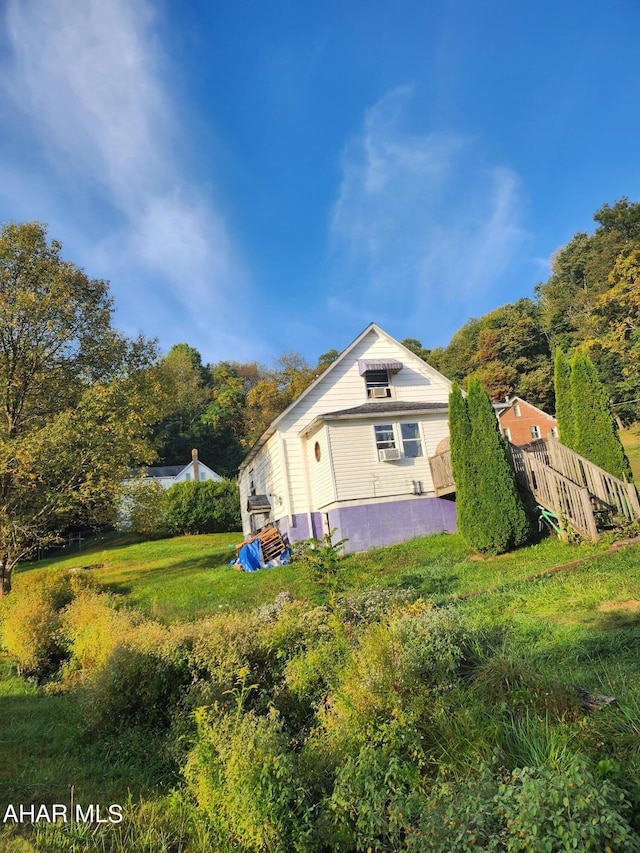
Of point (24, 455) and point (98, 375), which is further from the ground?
point (98, 375)

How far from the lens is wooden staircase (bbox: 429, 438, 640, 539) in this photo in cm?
1191

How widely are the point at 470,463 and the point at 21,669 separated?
447 inches

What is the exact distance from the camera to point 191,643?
6445 mm

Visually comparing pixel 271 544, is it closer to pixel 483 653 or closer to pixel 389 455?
pixel 389 455

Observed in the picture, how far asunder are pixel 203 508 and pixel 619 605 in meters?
29.6

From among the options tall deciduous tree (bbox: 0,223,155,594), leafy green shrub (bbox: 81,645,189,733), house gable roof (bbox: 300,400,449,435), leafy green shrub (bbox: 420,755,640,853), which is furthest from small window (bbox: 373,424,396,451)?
leafy green shrub (bbox: 420,755,640,853)

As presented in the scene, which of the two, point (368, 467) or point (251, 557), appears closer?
point (368, 467)

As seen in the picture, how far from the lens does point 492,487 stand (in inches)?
514

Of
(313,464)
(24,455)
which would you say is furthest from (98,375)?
(313,464)

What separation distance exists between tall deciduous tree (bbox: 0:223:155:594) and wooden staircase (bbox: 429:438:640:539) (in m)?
12.0

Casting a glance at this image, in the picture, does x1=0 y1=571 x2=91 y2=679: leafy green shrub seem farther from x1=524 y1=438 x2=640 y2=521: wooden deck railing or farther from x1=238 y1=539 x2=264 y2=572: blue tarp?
x1=524 y1=438 x2=640 y2=521: wooden deck railing

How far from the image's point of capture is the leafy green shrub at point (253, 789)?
10.5 ft

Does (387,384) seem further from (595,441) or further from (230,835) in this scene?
(230,835)

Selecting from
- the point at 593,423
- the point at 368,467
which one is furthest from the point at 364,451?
the point at 593,423
